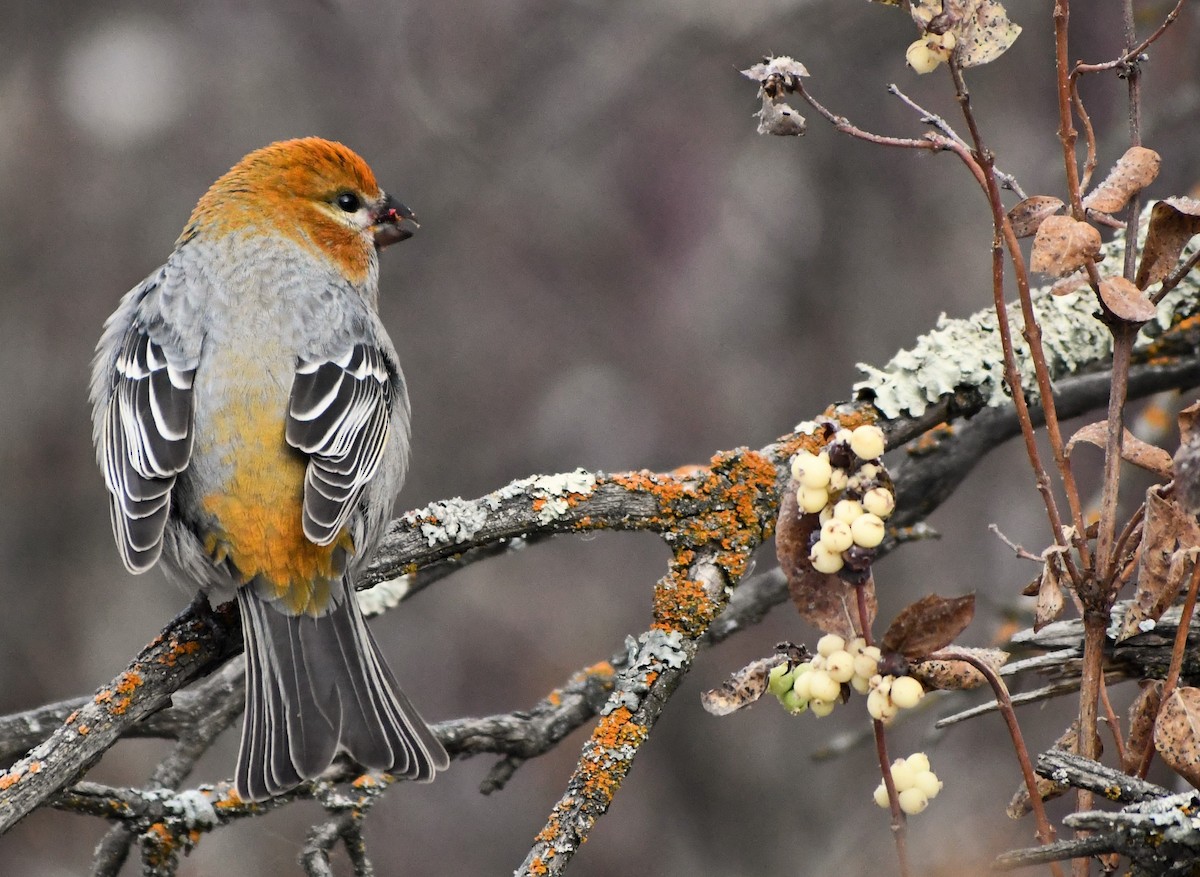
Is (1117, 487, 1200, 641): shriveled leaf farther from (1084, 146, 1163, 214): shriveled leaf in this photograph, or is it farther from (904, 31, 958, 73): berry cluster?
(904, 31, 958, 73): berry cluster

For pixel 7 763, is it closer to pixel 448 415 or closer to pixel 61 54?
pixel 448 415

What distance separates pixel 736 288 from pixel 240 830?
355 cm

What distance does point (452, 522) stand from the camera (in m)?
3.27

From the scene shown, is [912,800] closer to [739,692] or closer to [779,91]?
[739,692]

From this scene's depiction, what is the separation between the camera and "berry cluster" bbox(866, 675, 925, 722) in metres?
1.79

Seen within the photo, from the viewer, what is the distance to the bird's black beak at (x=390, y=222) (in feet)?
15.7

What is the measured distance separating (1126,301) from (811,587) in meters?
0.67

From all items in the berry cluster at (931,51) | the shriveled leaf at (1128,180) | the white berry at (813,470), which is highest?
the berry cluster at (931,51)

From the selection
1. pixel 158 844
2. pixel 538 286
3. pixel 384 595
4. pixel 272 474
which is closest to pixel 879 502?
pixel 272 474

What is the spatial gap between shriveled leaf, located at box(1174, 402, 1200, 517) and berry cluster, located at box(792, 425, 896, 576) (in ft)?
1.29

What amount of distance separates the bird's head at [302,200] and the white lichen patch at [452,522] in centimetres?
163

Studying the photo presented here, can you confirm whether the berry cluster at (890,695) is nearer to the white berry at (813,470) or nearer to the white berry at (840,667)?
the white berry at (840,667)

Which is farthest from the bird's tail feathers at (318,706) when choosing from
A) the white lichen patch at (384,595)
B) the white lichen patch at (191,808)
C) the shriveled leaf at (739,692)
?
the shriveled leaf at (739,692)

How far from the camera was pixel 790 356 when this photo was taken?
6.43 m
